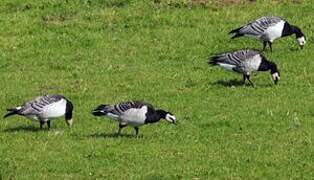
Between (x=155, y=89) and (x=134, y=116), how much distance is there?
16.5 feet

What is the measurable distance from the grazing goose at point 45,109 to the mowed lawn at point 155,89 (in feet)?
1.20

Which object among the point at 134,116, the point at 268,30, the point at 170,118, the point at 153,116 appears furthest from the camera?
the point at 268,30

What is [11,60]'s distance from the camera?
27391 millimetres

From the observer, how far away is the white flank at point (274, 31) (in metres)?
27.3

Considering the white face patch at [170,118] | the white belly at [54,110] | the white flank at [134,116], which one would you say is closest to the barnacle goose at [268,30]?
the white face patch at [170,118]

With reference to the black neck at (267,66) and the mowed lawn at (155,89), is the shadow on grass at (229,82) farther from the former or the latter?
the black neck at (267,66)

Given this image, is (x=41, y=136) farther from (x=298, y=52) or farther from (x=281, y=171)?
(x=298, y=52)

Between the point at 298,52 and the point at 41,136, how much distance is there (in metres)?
10.7

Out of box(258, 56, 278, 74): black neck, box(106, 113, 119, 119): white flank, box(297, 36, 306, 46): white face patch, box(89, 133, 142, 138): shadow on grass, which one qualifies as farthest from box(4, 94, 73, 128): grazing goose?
box(297, 36, 306, 46): white face patch

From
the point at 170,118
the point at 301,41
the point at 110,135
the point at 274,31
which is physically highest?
the point at 274,31

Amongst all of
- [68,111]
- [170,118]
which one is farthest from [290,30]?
[68,111]

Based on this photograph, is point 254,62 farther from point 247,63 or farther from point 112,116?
point 112,116

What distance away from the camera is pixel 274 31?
2731 centimetres

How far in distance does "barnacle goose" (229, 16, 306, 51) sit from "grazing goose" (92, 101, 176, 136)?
8.51 meters
